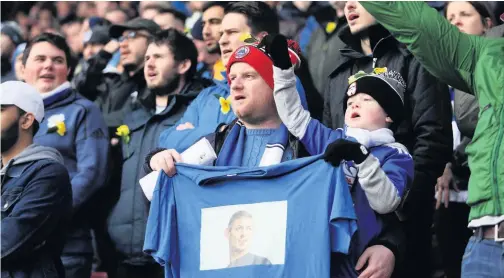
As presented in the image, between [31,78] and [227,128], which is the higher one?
[31,78]

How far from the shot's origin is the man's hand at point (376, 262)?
7113 millimetres

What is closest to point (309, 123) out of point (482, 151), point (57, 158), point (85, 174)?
point (482, 151)

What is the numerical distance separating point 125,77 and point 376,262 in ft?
16.6

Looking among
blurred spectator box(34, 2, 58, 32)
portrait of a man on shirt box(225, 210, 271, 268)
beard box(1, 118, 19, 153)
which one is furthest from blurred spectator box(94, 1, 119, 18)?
portrait of a man on shirt box(225, 210, 271, 268)

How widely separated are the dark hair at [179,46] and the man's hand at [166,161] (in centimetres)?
315

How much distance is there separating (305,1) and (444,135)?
14.7ft

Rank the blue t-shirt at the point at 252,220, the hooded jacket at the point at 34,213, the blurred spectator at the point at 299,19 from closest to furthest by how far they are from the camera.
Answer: the blue t-shirt at the point at 252,220
the hooded jacket at the point at 34,213
the blurred spectator at the point at 299,19

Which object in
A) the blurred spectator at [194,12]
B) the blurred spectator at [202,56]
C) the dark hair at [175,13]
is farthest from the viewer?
the dark hair at [175,13]

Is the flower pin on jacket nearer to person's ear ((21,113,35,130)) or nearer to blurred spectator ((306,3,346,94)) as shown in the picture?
person's ear ((21,113,35,130))

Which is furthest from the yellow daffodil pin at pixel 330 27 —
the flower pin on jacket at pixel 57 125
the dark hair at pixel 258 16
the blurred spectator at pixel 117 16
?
the blurred spectator at pixel 117 16

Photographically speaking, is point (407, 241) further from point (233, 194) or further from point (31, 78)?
point (31, 78)

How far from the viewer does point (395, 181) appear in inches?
285

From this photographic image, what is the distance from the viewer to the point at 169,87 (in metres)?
10.5

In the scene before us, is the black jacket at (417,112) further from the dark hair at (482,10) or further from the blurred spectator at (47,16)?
the blurred spectator at (47,16)
